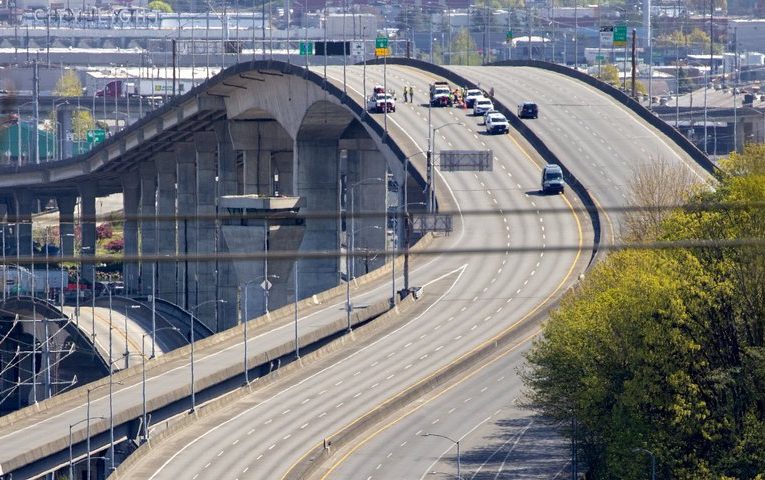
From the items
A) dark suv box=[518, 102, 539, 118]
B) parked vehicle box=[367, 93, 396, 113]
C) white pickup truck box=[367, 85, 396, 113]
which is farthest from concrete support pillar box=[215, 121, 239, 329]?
dark suv box=[518, 102, 539, 118]

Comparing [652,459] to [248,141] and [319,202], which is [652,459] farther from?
[248,141]

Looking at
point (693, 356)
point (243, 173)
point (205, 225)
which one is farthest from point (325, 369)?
point (205, 225)

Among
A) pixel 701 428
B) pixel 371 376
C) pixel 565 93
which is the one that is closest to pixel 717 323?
pixel 701 428

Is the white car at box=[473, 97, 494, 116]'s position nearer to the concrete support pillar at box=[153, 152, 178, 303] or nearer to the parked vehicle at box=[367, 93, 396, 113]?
the parked vehicle at box=[367, 93, 396, 113]

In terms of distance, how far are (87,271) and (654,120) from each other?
7516 cm

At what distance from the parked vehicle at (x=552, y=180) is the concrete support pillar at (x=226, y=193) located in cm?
3839

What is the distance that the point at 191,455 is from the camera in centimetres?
8144

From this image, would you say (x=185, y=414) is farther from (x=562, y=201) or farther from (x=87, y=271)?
(x=87, y=271)

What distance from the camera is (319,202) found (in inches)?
5704

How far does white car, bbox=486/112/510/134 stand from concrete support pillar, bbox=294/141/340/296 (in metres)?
13.3

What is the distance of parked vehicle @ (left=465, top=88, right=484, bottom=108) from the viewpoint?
146 m

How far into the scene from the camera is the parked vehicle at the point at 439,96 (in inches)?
5664

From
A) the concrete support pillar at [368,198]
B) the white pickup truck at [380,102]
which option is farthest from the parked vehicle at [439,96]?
the concrete support pillar at [368,198]

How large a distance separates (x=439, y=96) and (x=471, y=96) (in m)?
3.47
